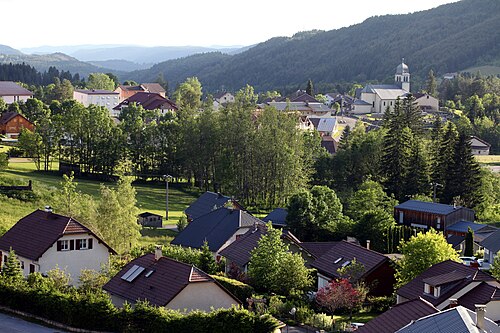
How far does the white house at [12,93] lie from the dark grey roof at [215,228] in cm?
8326

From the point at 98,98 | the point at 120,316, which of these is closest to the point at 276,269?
the point at 120,316

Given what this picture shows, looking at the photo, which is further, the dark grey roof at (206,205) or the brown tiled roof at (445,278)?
the dark grey roof at (206,205)

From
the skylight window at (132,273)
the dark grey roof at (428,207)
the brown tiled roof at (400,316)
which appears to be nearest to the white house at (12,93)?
the dark grey roof at (428,207)

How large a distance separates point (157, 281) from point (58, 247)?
8.13 metres

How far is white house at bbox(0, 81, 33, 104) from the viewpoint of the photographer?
128125 mm

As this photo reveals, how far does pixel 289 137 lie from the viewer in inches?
3027

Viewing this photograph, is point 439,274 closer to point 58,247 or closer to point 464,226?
point 58,247

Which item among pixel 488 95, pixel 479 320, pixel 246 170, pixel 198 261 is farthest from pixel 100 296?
pixel 488 95

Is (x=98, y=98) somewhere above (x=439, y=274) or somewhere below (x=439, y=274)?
above

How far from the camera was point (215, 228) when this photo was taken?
2004 inches

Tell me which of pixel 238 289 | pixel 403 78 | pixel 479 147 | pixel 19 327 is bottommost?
pixel 479 147

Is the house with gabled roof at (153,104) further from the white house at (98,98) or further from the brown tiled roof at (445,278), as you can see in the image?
the brown tiled roof at (445,278)

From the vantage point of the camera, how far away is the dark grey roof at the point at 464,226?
5759 cm

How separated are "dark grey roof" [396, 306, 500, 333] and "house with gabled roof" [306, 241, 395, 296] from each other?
17.1 meters
